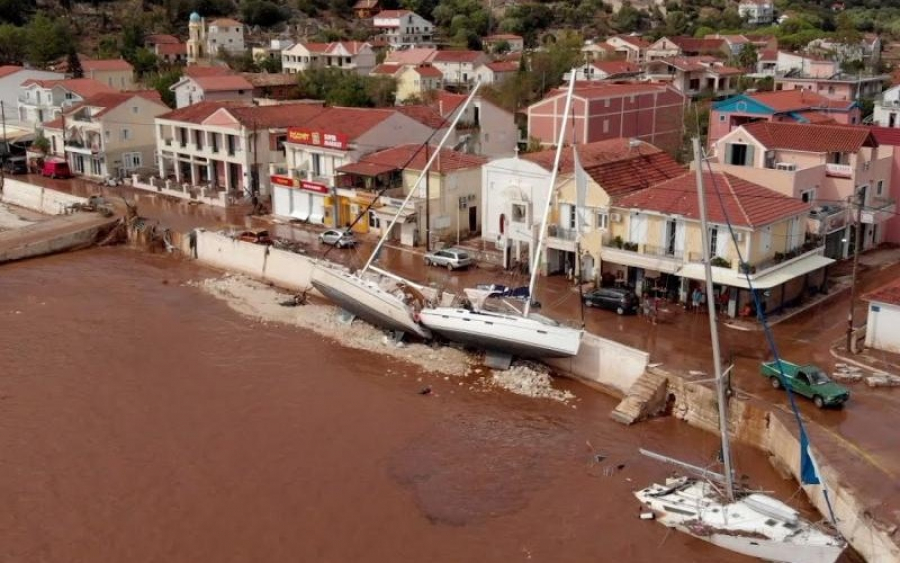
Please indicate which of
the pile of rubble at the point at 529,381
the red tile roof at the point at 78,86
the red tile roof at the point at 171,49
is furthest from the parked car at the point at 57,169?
the red tile roof at the point at 171,49

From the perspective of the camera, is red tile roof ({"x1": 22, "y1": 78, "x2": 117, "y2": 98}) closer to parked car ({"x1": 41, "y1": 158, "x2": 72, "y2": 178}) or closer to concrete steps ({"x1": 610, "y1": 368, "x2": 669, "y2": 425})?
parked car ({"x1": 41, "y1": 158, "x2": 72, "y2": 178})

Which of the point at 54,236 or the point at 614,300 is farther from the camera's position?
the point at 54,236

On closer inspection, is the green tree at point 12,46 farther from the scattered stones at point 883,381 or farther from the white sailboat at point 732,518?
the scattered stones at point 883,381

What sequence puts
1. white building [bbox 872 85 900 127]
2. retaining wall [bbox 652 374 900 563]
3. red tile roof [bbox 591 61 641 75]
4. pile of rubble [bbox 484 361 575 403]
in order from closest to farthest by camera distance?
retaining wall [bbox 652 374 900 563]
pile of rubble [bbox 484 361 575 403]
white building [bbox 872 85 900 127]
red tile roof [bbox 591 61 641 75]

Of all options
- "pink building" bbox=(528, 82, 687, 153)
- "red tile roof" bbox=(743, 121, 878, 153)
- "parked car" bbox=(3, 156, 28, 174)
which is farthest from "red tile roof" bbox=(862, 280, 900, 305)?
"parked car" bbox=(3, 156, 28, 174)

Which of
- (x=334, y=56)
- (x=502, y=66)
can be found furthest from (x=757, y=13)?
(x=334, y=56)

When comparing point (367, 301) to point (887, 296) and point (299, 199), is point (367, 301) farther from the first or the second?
point (887, 296)

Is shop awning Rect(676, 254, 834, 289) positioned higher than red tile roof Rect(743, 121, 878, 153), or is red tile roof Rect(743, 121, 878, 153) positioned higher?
red tile roof Rect(743, 121, 878, 153)
